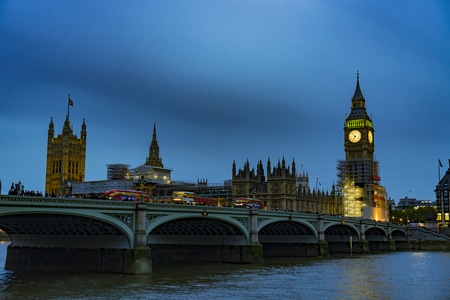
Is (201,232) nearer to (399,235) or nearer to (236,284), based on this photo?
(236,284)

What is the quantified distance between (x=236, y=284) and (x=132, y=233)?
10.5 metres

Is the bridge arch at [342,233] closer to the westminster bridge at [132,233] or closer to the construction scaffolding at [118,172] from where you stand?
the westminster bridge at [132,233]

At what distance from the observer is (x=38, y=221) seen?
5212cm

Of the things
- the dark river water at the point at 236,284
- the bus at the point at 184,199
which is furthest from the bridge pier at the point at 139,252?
the bus at the point at 184,199

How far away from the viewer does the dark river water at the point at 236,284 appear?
141ft

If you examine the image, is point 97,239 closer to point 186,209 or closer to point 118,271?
point 118,271

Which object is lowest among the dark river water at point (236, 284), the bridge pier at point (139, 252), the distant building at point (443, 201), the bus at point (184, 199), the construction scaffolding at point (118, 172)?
the dark river water at point (236, 284)

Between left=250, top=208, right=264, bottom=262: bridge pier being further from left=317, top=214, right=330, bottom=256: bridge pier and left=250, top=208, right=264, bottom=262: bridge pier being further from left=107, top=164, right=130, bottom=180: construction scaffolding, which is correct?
left=107, top=164, right=130, bottom=180: construction scaffolding

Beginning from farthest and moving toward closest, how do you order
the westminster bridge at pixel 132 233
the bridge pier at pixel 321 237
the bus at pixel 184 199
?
the bridge pier at pixel 321 237 → the bus at pixel 184 199 → the westminster bridge at pixel 132 233

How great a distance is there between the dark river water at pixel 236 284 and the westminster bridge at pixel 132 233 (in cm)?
241

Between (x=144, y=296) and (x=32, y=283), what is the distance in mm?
13054

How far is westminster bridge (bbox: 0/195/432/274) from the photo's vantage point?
1934 inches

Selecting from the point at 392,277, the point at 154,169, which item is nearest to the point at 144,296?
the point at 392,277

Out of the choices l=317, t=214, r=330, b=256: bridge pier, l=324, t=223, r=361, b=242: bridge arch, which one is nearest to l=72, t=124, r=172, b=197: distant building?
l=324, t=223, r=361, b=242: bridge arch
